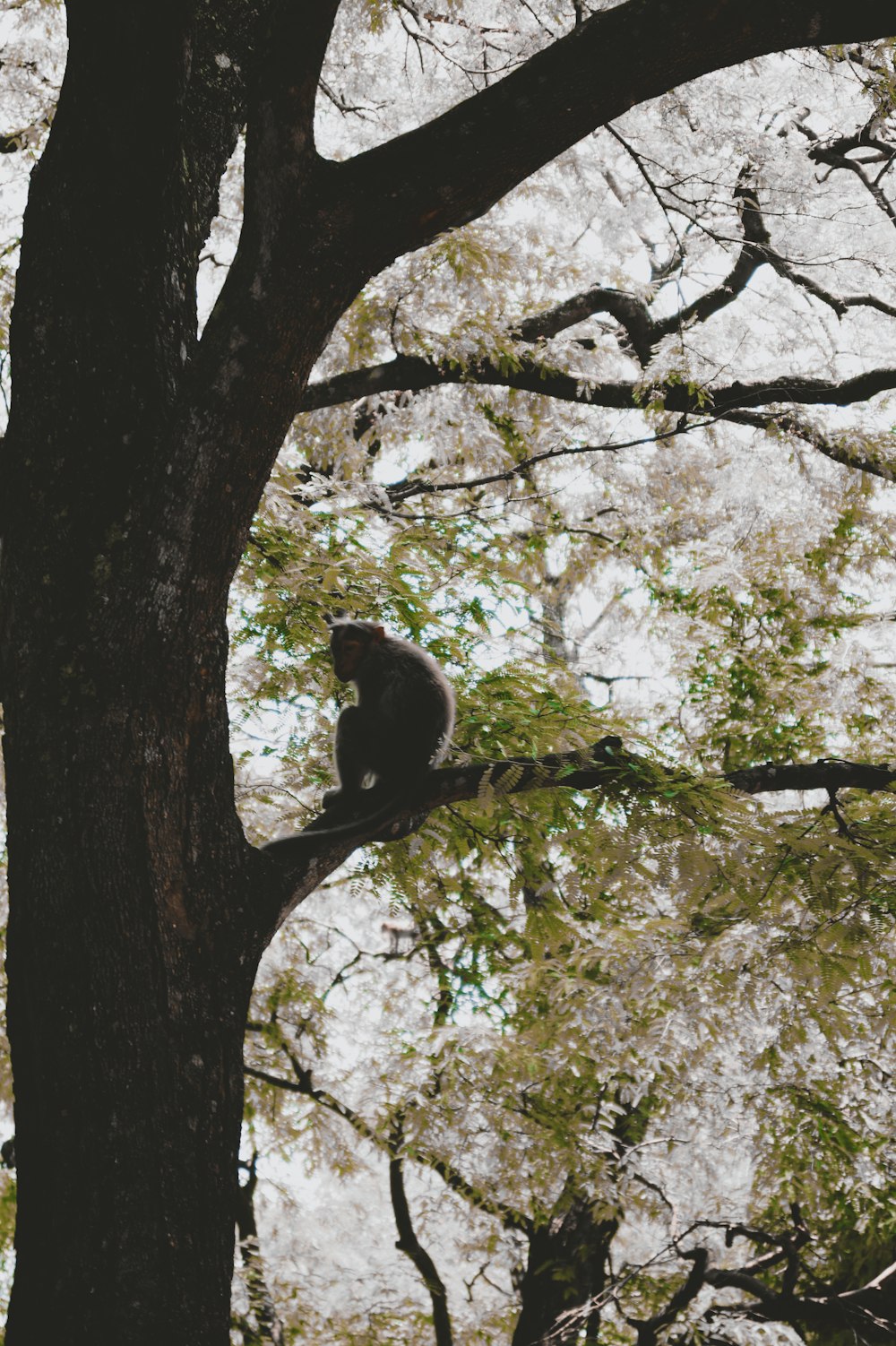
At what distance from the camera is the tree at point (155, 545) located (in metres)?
2.64

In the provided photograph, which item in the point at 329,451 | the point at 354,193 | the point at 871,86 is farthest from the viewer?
the point at 329,451

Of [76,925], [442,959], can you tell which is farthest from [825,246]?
[76,925]

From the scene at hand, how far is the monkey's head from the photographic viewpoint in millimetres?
5203

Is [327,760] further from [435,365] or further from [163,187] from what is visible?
[163,187]

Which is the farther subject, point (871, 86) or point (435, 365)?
point (435, 365)

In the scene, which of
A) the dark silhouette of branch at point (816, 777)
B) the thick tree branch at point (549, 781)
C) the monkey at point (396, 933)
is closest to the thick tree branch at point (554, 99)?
the thick tree branch at point (549, 781)

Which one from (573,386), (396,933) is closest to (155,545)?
(573,386)

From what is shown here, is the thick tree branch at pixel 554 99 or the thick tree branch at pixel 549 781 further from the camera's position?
the thick tree branch at pixel 549 781

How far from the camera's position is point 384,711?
5.21 m

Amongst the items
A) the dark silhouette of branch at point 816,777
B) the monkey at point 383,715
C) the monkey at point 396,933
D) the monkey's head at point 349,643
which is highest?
the monkey at point 396,933

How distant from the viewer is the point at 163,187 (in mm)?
3301

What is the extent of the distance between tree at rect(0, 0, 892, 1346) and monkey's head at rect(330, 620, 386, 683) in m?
1.91

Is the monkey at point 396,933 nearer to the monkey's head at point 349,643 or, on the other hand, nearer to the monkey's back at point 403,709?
the monkey's back at point 403,709

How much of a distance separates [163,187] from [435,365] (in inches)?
184
